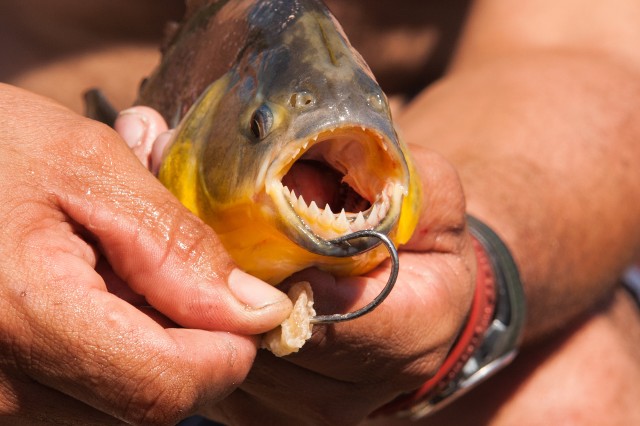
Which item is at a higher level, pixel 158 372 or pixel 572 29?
pixel 158 372

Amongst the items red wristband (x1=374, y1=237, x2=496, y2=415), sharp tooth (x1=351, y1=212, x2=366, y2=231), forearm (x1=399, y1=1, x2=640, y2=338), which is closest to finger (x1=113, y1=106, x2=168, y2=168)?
sharp tooth (x1=351, y1=212, x2=366, y2=231)

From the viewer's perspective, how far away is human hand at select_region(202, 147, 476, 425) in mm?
1204

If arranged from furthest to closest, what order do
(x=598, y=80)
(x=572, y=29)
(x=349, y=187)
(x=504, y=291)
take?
(x=572, y=29) < (x=598, y=80) < (x=504, y=291) < (x=349, y=187)

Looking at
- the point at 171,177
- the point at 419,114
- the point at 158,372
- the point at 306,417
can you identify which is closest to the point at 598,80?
the point at 419,114

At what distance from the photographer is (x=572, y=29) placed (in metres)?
2.64

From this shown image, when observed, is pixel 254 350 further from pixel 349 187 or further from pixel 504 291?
pixel 504 291

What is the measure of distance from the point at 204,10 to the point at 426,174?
425 mm

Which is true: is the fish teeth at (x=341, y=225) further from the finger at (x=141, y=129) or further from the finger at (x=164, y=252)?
the finger at (x=141, y=129)

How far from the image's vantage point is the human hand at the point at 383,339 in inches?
47.4

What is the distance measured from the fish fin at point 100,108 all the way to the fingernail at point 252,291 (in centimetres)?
74

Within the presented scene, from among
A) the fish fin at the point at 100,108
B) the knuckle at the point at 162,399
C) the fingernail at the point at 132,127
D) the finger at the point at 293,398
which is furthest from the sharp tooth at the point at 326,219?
the fish fin at the point at 100,108

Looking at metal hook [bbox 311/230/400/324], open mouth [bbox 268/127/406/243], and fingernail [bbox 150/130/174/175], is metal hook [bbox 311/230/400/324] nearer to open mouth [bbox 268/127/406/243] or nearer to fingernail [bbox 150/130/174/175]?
Result: open mouth [bbox 268/127/406/243]

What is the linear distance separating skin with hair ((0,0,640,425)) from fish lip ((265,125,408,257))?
12cm

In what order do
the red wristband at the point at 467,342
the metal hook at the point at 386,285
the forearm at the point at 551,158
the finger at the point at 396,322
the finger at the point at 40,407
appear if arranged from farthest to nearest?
the forearm at the point at 551,158 < the red wristband at the point at 467,342 < the finger at the point at 396,322 < the finger at the point at 40,407 < the metal hook at the point at 386,285
